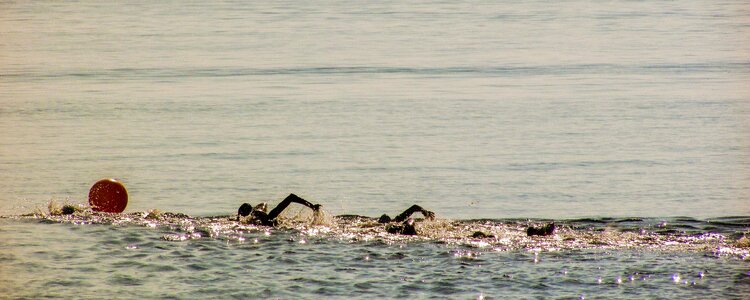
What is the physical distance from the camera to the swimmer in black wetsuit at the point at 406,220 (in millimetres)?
14875

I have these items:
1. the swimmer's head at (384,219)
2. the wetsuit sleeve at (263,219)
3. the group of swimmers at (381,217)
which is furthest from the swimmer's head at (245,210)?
the swimmer's head at (384,219)

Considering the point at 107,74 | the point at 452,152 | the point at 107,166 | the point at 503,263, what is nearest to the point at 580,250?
the point at 503,263

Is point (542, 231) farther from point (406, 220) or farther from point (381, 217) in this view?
point (381, 217)

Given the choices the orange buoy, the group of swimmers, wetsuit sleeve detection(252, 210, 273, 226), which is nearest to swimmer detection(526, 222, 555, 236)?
the group of swimmers

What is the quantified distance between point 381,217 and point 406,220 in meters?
0.58

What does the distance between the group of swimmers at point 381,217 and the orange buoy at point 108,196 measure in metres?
1.78

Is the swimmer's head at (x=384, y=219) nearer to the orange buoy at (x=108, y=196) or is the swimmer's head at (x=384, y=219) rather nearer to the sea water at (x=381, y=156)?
the sea water at (x=381, y=156)

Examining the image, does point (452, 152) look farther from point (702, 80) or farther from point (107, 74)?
point (107, 74)

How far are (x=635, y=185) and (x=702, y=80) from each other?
13.1 m

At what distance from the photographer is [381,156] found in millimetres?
21328

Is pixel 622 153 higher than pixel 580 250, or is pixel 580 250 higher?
pixel 622 153

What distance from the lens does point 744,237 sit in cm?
1435

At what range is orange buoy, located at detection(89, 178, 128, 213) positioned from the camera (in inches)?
648

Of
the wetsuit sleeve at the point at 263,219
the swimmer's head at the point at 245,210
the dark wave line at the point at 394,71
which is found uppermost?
the dark wave line at the point at 394,71
